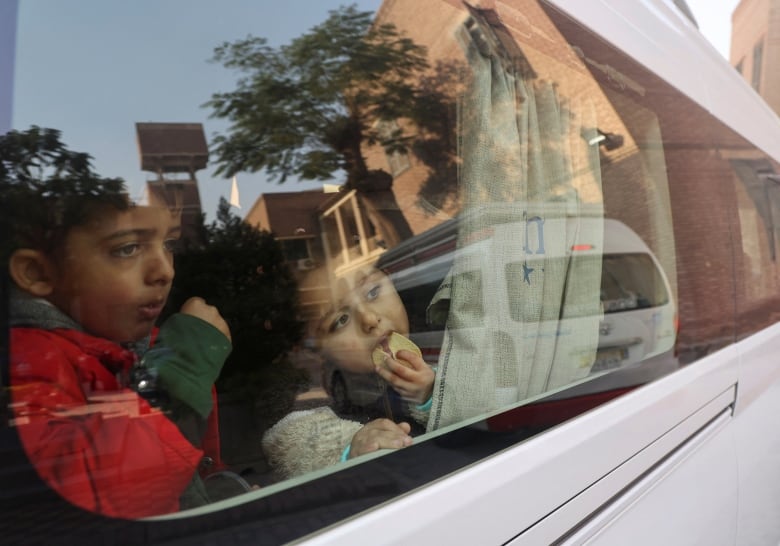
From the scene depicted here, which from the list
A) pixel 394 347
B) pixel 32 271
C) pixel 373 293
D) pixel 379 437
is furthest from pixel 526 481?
pixel 32 271

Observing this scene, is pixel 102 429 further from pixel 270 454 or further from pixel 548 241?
pixel 548 241

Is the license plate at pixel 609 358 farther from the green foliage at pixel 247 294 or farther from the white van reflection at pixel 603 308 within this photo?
the green foliage at pixel 247 294

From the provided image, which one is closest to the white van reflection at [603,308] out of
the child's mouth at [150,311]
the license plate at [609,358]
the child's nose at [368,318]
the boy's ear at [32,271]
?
the license plate at [609,358]

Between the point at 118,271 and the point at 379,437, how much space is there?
2.07 feet

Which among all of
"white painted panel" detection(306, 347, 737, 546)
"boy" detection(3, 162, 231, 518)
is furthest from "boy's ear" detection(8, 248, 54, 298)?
"white painted panel" detection(306, 347, 737, 546)

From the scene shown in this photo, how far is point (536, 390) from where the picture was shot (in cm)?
157

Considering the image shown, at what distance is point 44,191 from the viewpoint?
2.89ft

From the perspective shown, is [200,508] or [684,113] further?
[684,113]

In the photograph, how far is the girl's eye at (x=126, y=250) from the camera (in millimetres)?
1020

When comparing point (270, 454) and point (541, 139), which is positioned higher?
point (541, 139)

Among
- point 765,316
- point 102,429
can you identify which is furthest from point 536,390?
point 765,316

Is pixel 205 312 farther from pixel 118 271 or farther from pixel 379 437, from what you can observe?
pixel 379 437

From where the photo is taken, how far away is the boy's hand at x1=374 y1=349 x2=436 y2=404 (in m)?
1.51

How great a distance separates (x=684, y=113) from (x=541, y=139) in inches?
33.5
